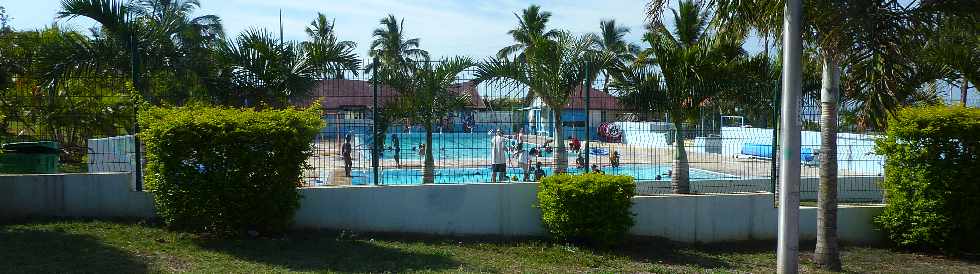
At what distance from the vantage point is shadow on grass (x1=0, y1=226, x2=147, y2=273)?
6766 millimetres

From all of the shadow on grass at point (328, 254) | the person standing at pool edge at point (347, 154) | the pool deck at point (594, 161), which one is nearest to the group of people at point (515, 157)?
the pool deck at point (594, 161)

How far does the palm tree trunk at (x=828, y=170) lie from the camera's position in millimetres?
8898

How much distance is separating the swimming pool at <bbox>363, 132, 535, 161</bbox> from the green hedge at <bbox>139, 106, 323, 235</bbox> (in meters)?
1.83

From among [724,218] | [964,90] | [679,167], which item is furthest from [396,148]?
[964,90]

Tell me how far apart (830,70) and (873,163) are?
408 centimetres

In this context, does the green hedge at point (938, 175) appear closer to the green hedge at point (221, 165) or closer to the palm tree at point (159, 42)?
the green hedge at point (221, 165)

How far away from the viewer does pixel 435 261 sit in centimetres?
806

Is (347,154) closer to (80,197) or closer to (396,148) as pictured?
(396,148)

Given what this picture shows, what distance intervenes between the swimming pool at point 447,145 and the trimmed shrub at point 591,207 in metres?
1.44

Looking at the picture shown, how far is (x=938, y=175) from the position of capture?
997 cm

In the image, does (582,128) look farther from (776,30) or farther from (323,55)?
(323,55)

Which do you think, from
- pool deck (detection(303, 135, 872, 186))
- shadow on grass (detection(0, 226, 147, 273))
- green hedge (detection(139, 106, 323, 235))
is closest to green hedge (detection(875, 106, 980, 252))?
pool deck (detection(303, 135, 872, 186))

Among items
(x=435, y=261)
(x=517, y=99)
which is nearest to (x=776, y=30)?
(x=517, y=99)

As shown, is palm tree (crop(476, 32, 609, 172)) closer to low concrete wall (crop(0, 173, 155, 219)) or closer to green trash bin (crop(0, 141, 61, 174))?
low concrete wall (crop(0, 173, 155, 219))
